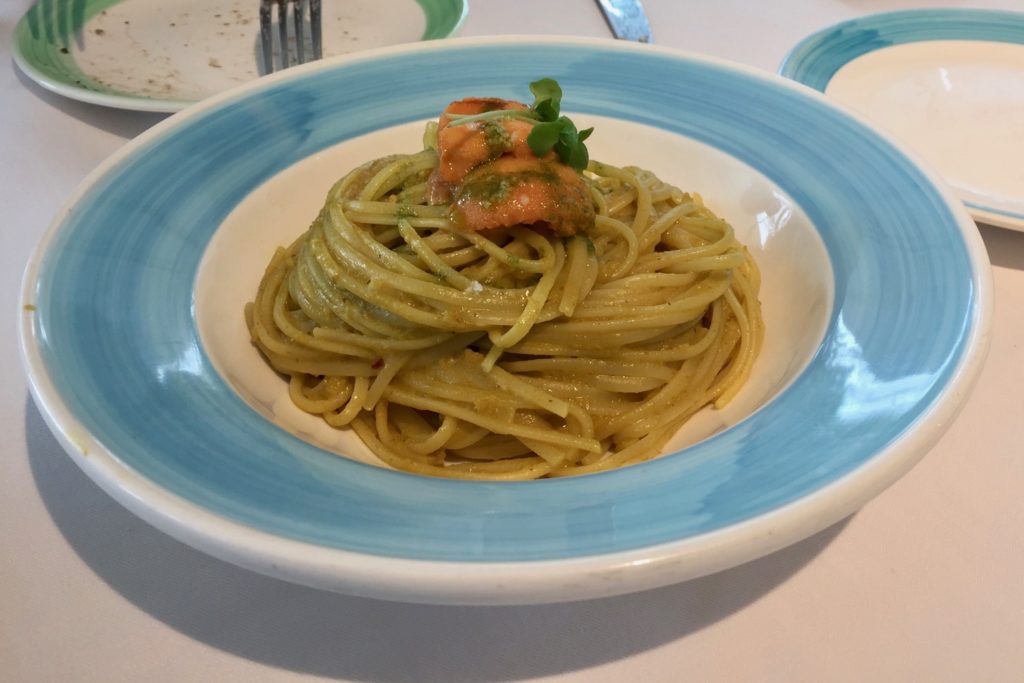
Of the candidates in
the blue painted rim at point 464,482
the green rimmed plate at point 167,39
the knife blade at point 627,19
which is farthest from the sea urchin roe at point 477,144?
the knife blade at point 627,19

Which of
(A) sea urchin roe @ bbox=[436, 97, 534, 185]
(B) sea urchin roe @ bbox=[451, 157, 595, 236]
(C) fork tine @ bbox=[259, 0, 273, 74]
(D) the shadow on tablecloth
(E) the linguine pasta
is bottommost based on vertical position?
(D) the shadow on tablecloth

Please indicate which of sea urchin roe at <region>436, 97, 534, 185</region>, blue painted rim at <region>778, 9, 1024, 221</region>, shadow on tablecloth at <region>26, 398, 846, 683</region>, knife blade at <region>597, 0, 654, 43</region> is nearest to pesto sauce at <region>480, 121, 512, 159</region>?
sea urchin roe at <region>436, 97, 534, 185</region>

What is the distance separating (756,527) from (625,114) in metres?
2.04

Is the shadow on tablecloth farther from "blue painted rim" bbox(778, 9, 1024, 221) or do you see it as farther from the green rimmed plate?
"blue painted rim" bbox(778, 9, 1024, 221)

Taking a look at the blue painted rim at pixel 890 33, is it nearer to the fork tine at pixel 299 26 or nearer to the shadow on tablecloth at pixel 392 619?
the fork tine at pixel 299 26

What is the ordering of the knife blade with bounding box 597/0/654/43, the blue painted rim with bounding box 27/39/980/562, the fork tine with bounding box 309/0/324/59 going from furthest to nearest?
the knife blade with bounding box 597/0/654/43 < the fork tine with bounding box 309/0/324/59 < the blue painted rim with bounding box 27/39/980/562

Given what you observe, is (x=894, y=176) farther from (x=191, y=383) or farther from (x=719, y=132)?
(x=191, y=383)

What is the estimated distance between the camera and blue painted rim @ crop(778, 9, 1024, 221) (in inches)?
146

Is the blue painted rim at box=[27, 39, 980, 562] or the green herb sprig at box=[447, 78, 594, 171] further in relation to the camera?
the green herb sprig at box=[447, 78, 594, 171]

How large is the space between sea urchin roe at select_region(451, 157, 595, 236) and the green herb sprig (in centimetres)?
4

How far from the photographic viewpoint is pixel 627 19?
14.3 feet

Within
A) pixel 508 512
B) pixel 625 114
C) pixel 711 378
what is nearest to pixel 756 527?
pixel 508 512

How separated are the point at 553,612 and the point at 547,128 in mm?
1251

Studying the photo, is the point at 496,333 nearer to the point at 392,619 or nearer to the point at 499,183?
the point at 499,183
